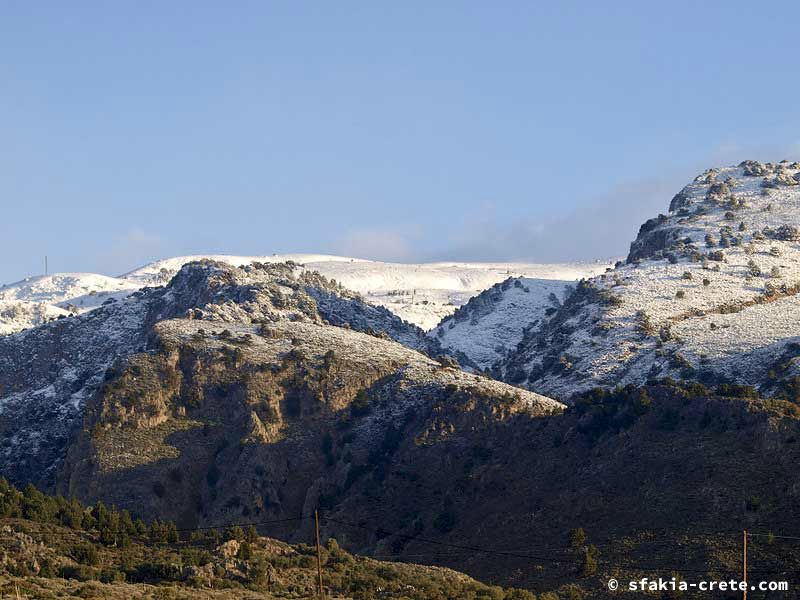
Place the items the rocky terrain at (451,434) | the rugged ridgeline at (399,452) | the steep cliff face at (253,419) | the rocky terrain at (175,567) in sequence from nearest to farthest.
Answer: the rocky terrain at (175,567) < the rugged ridgeline at (399,452) < the rocky terrain at (451,434) < the steep cliff face at (253,419)

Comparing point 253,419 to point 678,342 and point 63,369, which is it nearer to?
point 63,369

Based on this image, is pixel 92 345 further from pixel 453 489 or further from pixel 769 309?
pixel 769 309

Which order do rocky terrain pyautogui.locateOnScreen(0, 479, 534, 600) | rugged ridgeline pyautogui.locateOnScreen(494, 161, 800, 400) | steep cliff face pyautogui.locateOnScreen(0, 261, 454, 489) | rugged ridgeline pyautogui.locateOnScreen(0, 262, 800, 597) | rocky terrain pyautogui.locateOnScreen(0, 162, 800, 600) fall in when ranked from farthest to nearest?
steep cliff face pyautogui.locateOnScreen(0, 261, 454, 489) < rugged ridgeline pyautogui.locateOnScreen(494, 161, 800, 400) < rocky terrain pyautogui.locateOnScreen(0, 162, 800, 600) < rugged ridgeline pyautogui.locateOnScreen(0, 262, 800, 597) < rocky terrain pyautogui.locateOnScreen(0, 479, 534, 600)

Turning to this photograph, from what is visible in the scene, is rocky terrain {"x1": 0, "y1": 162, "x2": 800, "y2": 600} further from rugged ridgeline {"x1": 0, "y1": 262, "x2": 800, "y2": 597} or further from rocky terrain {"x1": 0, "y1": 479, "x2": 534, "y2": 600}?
rocky terrain {"x1": 0, "y1": 479, "x2": 534, "y2": 600}

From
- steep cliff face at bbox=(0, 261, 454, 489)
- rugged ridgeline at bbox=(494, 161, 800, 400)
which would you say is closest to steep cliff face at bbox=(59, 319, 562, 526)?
steep cliff face at bbox=(0, 261, 454, 489)

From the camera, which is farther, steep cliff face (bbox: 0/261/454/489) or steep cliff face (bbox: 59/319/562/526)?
steep cliff face (bbox: 0/261/454/489)

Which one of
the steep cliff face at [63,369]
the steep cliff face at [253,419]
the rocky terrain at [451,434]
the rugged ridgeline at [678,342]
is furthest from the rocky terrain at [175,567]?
the rugged ridgeline at [678,342]

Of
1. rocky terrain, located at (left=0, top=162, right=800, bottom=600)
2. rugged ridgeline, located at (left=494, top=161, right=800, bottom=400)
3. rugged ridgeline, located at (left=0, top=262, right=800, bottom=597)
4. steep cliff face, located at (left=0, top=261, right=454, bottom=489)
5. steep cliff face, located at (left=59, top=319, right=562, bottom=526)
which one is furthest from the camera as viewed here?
steep cliff face, located at (left=0, top=261, right=454, bottom=489)

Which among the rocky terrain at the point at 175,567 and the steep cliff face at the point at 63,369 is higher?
the steep cliff face at the point at 63,369

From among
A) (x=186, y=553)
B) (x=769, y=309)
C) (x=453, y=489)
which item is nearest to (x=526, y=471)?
(x=453, y=489)

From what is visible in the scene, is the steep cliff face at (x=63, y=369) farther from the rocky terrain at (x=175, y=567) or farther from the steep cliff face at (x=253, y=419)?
the rocky terrain at (x=175, y=567)

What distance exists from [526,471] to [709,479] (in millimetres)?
20352

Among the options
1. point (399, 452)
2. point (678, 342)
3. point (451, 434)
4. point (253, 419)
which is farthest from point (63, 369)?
point (678, 342)

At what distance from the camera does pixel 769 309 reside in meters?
188
